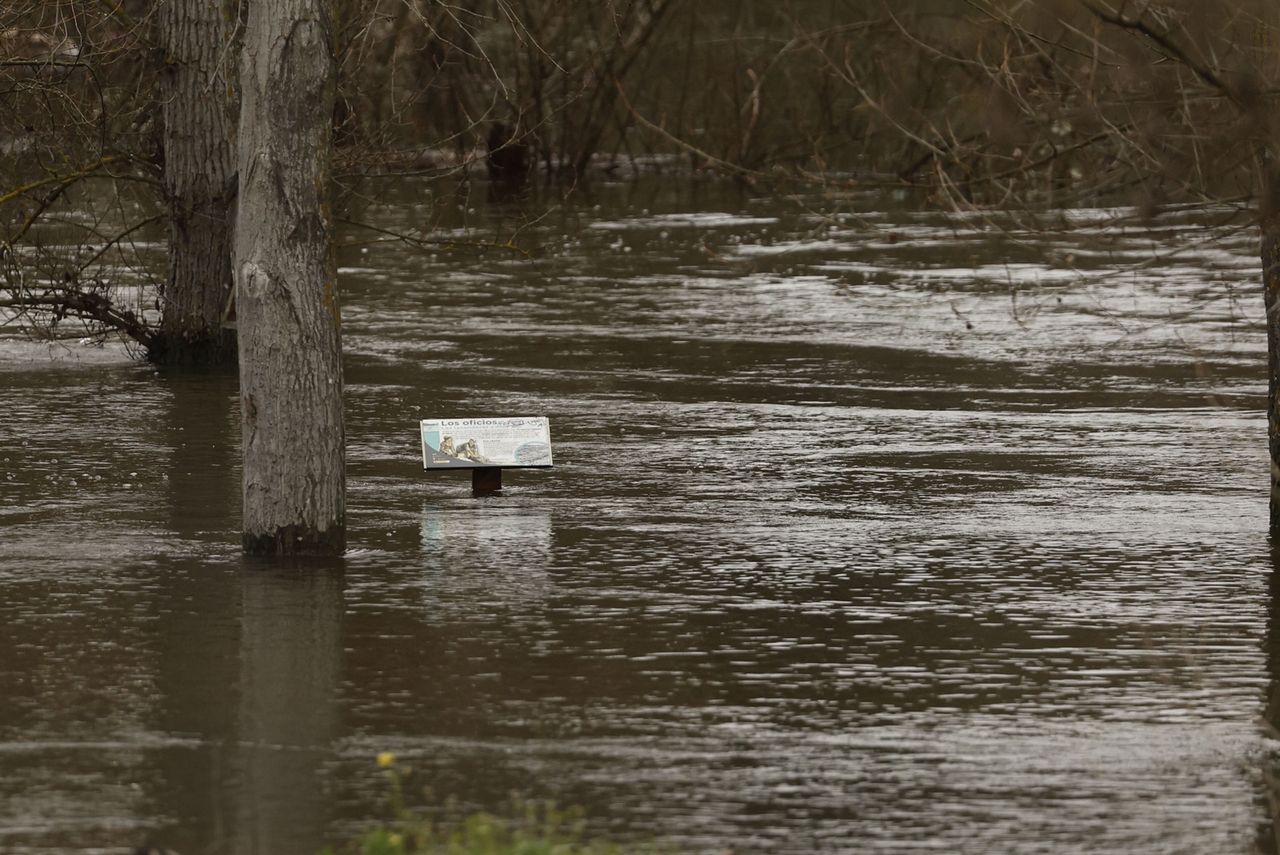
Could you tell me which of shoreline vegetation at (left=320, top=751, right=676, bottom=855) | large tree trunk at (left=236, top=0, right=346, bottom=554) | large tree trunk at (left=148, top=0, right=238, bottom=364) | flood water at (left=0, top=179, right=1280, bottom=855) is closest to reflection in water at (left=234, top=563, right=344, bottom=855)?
flood water at (left=0, top=179, right=1280, bottom=855)

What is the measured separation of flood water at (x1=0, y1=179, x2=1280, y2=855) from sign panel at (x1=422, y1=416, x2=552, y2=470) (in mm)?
226

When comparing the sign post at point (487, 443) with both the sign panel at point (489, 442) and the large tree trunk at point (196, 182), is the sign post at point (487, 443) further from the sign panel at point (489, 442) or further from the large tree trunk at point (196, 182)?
the large tree trunk at point (196, 182)

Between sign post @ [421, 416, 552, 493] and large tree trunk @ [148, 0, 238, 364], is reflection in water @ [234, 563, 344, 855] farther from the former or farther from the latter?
large tree trunk @ [148, 0, 238, 364]

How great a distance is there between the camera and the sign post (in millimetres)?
10336

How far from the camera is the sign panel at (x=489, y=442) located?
1034 cm

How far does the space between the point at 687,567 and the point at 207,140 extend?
670 centimetres

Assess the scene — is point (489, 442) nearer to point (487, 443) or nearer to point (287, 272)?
point (487, 443)

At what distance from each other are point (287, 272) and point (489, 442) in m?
1.87

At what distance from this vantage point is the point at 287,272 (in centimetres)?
888

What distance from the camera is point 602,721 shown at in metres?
6.88

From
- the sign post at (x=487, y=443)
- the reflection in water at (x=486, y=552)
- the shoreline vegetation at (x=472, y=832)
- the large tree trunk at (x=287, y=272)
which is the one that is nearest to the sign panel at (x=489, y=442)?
the sign post at (x=487, y=443)

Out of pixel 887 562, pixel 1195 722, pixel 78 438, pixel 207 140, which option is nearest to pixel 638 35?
pixel 207 140

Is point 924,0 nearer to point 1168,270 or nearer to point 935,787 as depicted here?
point 1168,270

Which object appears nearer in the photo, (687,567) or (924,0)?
(687,567)
